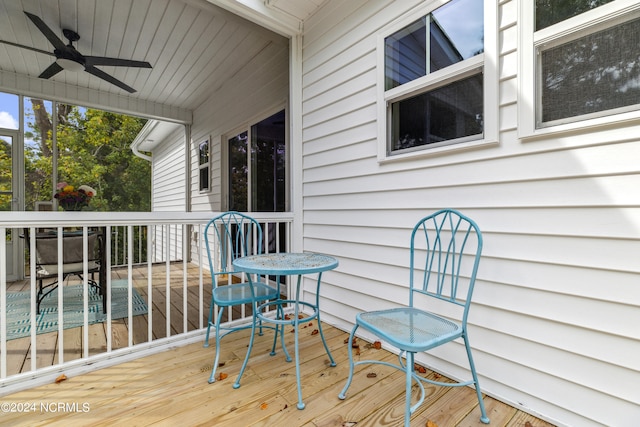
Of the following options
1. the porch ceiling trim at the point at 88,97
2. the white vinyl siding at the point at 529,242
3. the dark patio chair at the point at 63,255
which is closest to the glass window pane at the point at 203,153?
the porch ceiling trim at the point at 88,97

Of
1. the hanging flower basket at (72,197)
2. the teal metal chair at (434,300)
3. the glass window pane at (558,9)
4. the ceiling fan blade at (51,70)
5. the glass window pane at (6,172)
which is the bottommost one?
the teal metal chair at (434,300)

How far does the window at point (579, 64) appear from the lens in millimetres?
1198

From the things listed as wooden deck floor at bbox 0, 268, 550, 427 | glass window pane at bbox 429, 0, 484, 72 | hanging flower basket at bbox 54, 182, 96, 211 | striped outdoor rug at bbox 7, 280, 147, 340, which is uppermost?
glass window pane at bbox 429, 0, 484, 72

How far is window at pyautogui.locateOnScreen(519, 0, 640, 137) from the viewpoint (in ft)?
3.93

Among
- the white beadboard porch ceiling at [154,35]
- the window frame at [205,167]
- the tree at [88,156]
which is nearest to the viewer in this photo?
the white beadboard porch ceiling at [154,35]

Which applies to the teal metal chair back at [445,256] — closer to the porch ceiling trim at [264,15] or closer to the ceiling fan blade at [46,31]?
the porch ceiling trim at [264,15]

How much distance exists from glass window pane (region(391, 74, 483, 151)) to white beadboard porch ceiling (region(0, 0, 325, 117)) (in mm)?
1488

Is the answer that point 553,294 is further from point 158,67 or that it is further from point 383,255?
point 158,67

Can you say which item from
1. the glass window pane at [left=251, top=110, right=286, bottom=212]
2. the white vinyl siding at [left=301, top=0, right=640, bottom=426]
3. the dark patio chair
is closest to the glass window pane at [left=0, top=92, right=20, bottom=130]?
the dark patio chair

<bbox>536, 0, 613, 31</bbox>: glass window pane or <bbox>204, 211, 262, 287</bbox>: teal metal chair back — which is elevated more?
<bbox>536, 0, 613, 31</bbox>: glass window pane

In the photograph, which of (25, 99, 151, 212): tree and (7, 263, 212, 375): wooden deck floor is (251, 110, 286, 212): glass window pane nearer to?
(7, 263, 212, 375): wooden deck floor

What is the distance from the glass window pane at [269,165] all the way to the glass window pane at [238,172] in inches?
9.7

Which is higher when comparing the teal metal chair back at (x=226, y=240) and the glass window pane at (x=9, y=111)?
the glass window pane at (x=9, y=111)

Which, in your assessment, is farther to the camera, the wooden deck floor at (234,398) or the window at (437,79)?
the window at (437,79)
